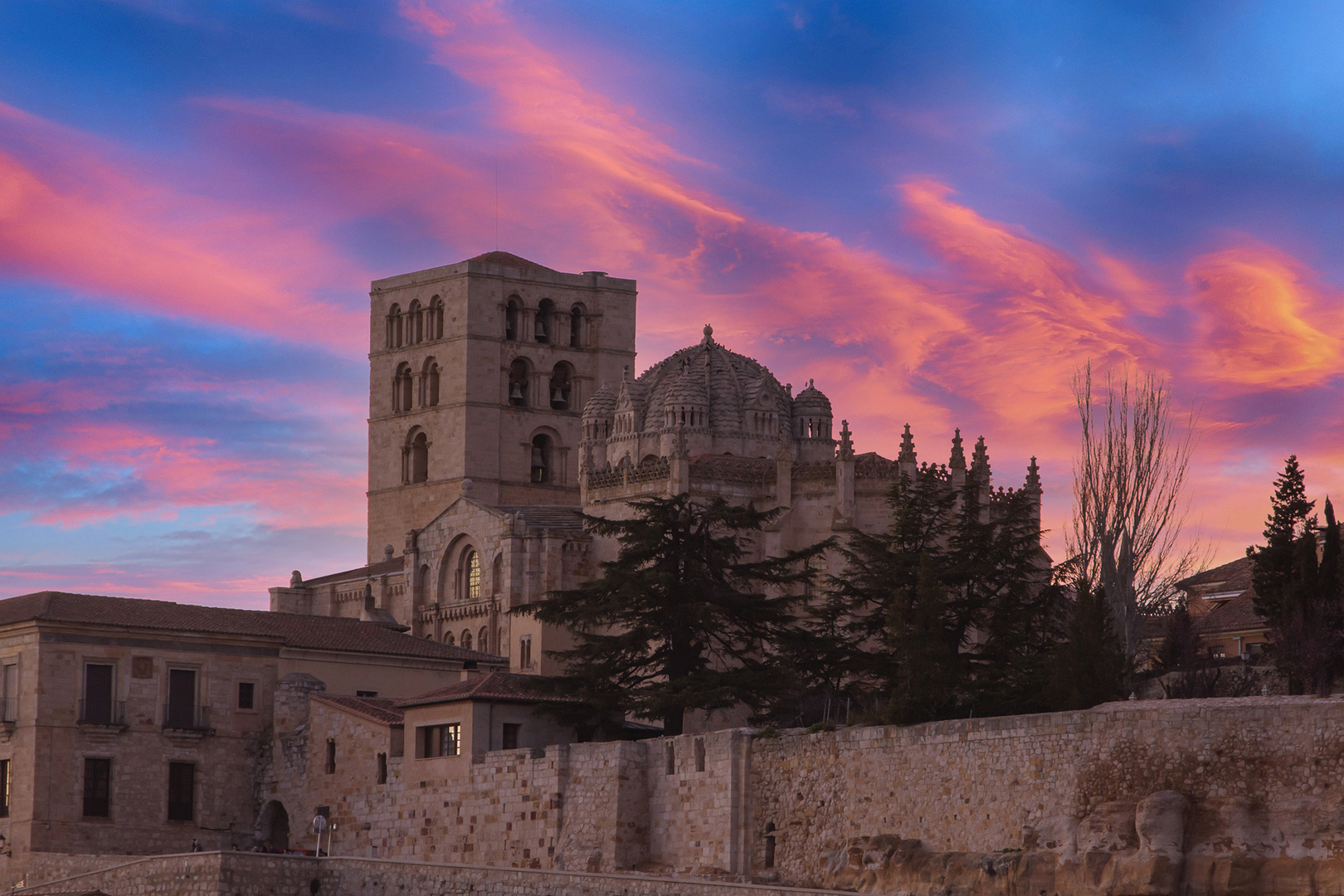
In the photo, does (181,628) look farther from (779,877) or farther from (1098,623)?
(1098,623)

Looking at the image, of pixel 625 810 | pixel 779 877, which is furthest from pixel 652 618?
pixel 779 877

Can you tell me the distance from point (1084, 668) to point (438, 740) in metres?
15.6

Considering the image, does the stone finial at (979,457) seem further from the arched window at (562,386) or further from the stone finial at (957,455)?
the arched window at (562,386)

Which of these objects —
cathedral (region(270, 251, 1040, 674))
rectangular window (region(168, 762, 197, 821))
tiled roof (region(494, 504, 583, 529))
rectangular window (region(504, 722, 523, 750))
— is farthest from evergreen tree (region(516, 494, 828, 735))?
tiled roof (region(494, 504, 583, 529))

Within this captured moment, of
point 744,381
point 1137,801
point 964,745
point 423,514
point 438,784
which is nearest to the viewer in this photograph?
point 1137,801

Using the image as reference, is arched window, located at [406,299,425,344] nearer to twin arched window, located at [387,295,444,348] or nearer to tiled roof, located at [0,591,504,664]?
twin arched window, located at [387,295,444,348]

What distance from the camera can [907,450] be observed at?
63688 mm

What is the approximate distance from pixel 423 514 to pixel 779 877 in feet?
190

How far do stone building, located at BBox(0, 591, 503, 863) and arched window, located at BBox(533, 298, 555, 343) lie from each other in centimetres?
4134

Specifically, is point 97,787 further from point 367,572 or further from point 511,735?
point 367,572

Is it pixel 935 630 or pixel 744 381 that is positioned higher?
pixel 744 381

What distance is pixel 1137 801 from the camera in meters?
33.6

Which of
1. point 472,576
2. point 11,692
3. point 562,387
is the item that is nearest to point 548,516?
point 472,576

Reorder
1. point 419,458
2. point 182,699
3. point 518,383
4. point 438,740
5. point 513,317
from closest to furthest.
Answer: point 438,740 → point 182,699 → point 513,317 → point 518,383 → point 419,458
